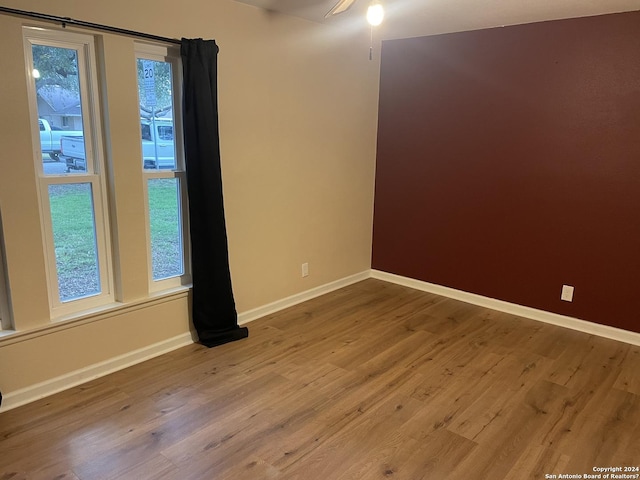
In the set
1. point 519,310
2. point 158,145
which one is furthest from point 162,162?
point 519,310

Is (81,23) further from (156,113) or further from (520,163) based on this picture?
(520,163)

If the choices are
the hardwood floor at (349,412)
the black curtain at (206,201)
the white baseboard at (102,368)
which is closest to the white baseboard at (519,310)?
the hardwood floor at (349,412)

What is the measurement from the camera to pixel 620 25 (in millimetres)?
3180

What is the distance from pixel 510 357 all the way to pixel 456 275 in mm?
1206

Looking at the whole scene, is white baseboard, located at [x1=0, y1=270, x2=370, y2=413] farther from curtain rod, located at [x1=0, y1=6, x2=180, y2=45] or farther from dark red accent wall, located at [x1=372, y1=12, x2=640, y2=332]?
curtain rod, located at [x1=0, y1=6, x2=180, y2=45]

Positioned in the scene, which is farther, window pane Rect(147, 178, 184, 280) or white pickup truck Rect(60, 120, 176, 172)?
window pane Rect(147, 178, 184, 280)

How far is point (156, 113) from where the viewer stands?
2.97m

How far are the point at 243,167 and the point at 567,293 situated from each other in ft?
8.82

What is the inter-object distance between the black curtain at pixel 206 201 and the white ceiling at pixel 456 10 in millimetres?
661

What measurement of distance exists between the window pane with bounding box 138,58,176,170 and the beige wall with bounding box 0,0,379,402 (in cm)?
15

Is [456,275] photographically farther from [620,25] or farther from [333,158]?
[620,25]

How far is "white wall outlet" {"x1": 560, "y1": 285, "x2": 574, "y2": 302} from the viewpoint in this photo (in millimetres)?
3662

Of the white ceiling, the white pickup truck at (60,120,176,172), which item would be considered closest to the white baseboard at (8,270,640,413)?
the white pickup truck at (60,120,176,172)

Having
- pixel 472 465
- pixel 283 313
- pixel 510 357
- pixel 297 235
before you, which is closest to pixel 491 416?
pixel 472 465
